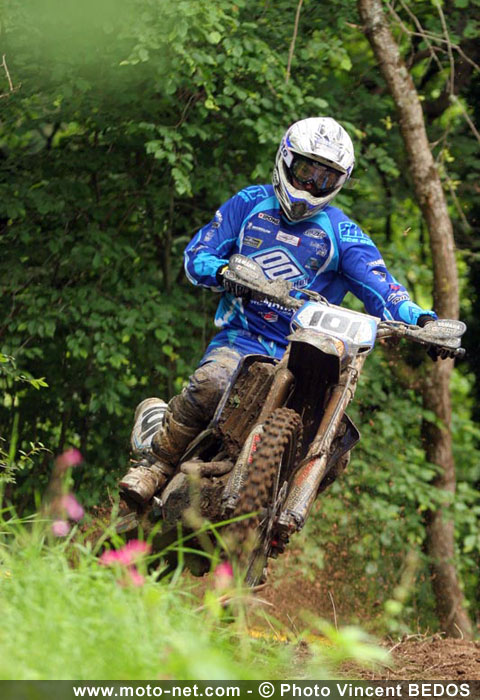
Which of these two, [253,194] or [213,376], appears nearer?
[213,376]

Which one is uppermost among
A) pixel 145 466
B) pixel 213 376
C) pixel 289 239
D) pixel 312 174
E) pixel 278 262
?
pixel 312 174

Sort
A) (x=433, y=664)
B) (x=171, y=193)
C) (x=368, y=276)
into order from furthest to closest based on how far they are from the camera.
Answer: (x=171, y=193)
(x=368, y=276)
(x=433, y=664)

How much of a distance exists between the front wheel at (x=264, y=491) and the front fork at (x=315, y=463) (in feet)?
0.20

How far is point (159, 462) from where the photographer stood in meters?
5.67

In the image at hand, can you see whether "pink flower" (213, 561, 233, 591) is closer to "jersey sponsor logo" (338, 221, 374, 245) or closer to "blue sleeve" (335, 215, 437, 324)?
"blue sleeve" (335, 215, 437, 324)

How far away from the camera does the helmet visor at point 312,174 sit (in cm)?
553

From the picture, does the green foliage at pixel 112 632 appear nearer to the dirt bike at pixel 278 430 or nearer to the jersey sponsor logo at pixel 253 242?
the dirt bike at pixel 278 430

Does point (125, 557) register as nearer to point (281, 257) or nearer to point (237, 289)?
point (237, 289)

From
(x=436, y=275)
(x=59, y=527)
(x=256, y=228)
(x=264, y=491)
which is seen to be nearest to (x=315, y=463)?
(x=264, y=491)

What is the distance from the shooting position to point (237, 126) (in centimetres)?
898

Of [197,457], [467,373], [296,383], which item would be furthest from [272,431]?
[467,373]

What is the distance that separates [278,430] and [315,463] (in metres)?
0.42

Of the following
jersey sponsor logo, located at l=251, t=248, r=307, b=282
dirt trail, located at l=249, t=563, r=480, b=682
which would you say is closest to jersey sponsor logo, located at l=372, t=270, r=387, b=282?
jersey sponsor logo, located at l=251, t=248, r=307, b=282

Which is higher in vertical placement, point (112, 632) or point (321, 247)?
point (112, 632)
